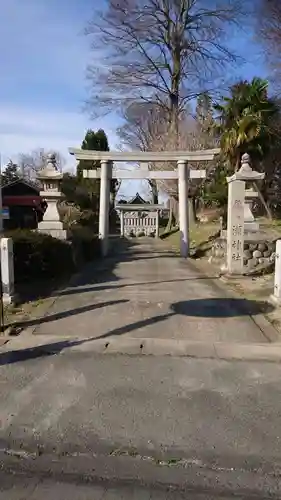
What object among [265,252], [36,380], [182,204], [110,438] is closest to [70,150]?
[182,204]

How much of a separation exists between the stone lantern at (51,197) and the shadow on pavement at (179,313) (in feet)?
15.9

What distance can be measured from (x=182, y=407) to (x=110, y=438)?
71 cm

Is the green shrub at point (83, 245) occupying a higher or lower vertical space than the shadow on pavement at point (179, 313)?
higher

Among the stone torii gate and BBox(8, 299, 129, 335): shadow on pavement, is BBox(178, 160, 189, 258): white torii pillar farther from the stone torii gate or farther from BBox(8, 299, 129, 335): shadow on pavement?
BBox(8, 299, 129, 335): shadow on pavement

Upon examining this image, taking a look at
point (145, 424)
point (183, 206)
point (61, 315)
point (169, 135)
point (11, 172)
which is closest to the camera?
point (145, 424)

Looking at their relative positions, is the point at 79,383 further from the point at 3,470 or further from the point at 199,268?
the point at 199,268

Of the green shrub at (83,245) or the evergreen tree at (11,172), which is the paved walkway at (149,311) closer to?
the green shrub at (83,245)

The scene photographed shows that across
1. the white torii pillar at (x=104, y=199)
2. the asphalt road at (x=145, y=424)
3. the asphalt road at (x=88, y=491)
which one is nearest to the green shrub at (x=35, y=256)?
the asphalt road at (x=145, y=424)

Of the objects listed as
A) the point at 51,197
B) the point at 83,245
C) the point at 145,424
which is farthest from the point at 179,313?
the point at 83,245

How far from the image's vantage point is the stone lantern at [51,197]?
11.0 metres

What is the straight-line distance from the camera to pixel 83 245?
13.0 meters

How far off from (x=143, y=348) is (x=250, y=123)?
537 inches

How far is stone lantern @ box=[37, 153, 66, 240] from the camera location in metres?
11.0

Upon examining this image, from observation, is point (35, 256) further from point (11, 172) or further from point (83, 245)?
point (11, 172)
